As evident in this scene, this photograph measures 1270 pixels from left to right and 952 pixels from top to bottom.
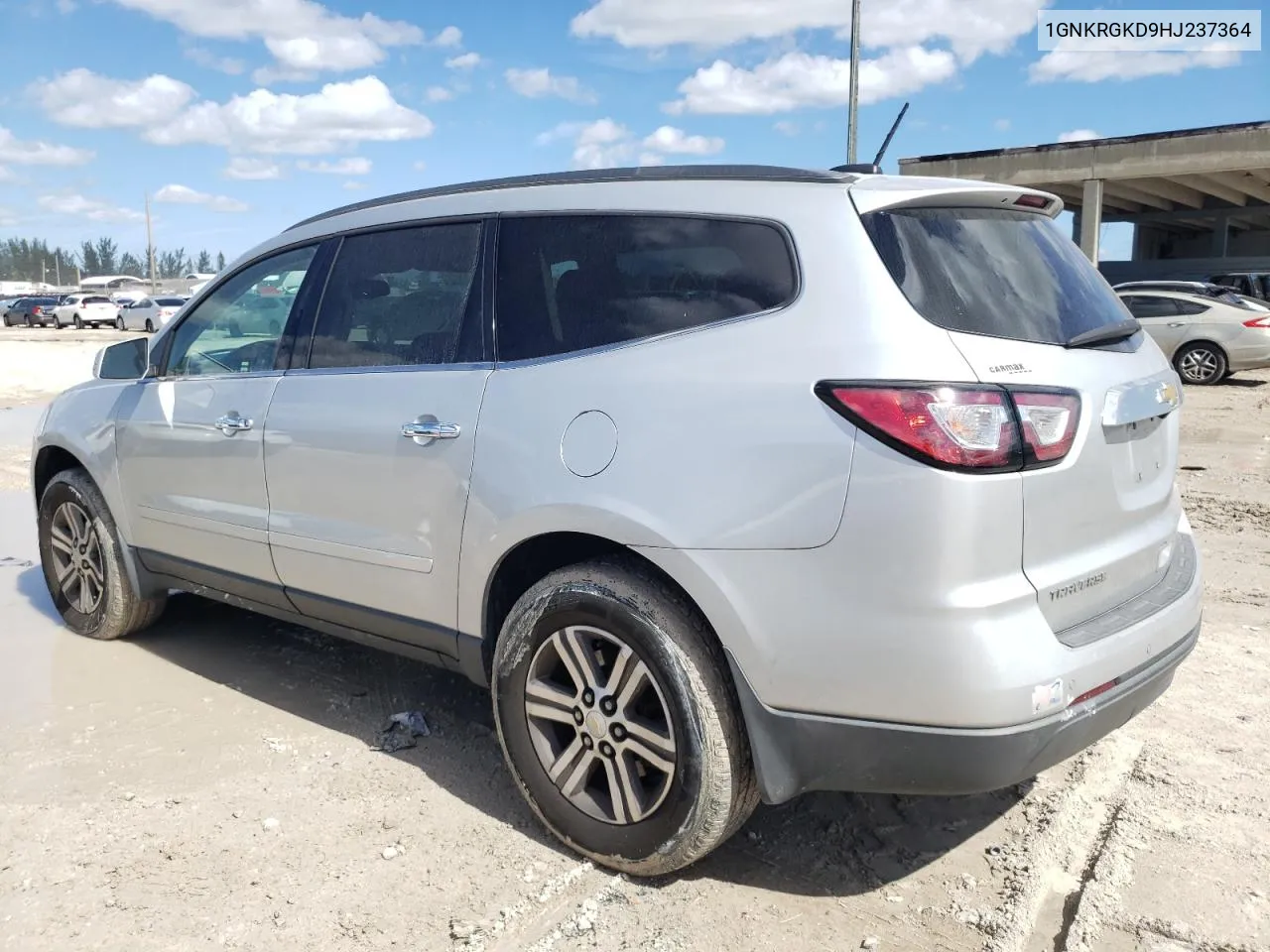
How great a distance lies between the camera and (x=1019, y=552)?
245cm

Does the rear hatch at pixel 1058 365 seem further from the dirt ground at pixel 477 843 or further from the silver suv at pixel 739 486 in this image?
the dirt ground at pixel 477 843

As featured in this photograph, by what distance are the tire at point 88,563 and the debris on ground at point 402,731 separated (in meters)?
1.51

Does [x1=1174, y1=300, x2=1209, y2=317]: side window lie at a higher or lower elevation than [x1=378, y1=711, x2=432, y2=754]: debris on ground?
higher

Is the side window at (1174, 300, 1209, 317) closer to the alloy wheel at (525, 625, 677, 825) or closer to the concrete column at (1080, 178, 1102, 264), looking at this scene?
the concrete column at (1080, 178, 1102, 264)

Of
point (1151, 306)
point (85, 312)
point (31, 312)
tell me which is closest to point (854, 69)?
point (1151, 306)

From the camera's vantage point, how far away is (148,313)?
41.1m

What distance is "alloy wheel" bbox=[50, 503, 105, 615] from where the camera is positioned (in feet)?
16.1

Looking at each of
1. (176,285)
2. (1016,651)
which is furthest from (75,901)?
(176,285)

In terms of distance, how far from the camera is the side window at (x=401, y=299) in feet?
11.2

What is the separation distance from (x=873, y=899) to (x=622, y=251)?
1.89 meters

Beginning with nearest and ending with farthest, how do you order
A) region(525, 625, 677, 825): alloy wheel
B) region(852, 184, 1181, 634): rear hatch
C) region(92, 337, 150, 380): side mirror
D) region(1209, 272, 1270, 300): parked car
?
region(852, 184, 1181, 634): rear hatch → region(525, 625, 677, 825): alloy wheel → region(92, 337, 150, 380): side mirror → region(1209, 272, 1270, 300): parked car

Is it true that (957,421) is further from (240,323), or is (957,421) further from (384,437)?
(240,323)

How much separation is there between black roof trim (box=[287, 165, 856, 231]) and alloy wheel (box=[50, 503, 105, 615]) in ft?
7.22

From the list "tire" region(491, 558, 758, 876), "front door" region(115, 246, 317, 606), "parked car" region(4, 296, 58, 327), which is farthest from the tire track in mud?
"parked car" region(4, 296, 58, 327)
